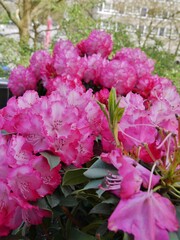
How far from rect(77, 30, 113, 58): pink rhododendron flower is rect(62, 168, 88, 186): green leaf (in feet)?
3.19

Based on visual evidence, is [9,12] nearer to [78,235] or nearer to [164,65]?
[164,65]

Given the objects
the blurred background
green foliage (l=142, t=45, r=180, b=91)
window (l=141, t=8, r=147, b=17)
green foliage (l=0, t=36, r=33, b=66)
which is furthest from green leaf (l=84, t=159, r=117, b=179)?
window (l=141, t=8, r=147, b=17)

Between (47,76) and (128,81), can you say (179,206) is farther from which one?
(47,76)

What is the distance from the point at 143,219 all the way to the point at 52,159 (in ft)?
0.45

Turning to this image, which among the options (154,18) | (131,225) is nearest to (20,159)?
(131,225)

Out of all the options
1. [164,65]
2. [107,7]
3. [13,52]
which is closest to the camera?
[164,65]

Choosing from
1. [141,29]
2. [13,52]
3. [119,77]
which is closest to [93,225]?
[119,77]

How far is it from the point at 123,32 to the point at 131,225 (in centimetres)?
426

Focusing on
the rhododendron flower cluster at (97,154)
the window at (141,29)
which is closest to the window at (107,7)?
the window at (141,29)

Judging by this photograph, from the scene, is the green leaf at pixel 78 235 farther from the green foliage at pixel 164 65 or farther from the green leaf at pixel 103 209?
the green foliage at pixel 164 65

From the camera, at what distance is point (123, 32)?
4.46m

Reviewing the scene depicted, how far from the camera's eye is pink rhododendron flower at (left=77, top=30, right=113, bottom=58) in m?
1.36

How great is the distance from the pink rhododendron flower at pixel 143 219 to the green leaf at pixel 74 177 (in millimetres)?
89

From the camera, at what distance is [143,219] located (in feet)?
1.13
